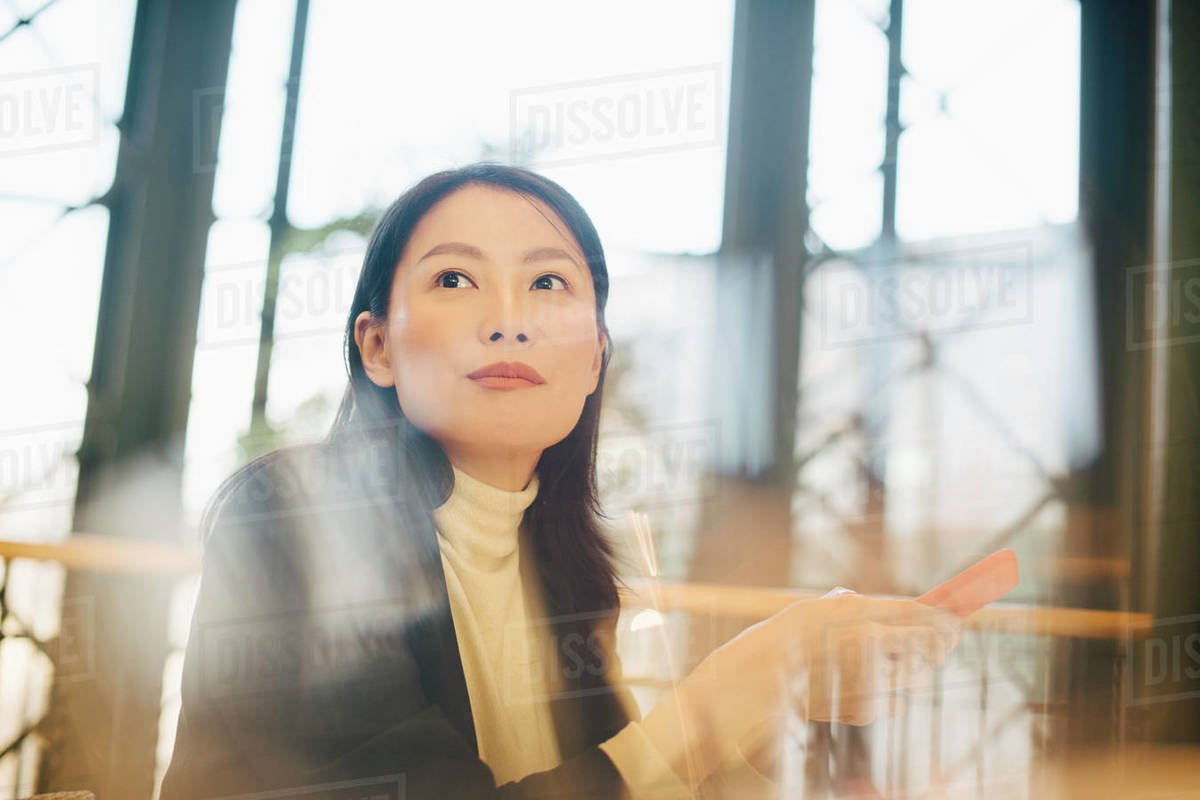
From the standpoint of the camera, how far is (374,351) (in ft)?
3.83

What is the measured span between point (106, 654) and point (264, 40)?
129cm

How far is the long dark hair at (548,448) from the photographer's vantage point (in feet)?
3.76

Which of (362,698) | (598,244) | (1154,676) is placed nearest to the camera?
(362,698)

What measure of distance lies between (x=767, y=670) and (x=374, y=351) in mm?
675

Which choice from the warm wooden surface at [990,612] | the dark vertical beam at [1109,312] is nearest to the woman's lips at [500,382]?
the warm wooden surface at [990,612]

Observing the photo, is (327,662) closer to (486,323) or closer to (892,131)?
(486,323)

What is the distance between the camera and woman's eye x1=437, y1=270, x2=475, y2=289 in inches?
44.3

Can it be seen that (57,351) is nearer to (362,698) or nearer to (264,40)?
(264,40)

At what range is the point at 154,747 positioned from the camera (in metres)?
1.66

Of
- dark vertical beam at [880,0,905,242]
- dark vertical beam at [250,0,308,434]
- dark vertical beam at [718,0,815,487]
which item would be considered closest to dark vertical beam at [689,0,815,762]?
dark vertical beam at [718,0,815,487]

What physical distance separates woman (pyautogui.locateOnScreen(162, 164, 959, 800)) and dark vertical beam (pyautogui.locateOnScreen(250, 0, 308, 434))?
0.59 metres

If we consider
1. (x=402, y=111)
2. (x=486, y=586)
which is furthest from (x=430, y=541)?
(x=402, y=111)

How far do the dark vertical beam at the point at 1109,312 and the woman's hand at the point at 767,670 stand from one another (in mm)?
648

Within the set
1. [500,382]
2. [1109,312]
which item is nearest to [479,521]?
[500,382]
